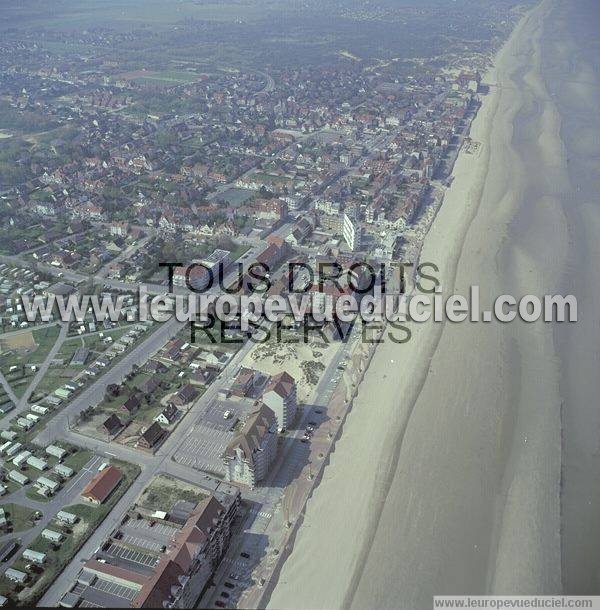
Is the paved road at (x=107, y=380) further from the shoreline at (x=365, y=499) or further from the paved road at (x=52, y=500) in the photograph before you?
the shoreline at (x=365, y=499)

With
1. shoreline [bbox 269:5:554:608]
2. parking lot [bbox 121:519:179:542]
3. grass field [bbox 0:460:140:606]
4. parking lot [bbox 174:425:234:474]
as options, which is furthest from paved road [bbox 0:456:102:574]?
shoreline [bbox 269:5:554:608]

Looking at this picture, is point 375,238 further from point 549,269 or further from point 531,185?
point 531,185

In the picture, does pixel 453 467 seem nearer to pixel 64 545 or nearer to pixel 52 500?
pixel 64 545

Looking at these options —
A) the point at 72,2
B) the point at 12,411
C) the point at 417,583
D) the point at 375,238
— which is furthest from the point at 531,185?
the point at 72,2

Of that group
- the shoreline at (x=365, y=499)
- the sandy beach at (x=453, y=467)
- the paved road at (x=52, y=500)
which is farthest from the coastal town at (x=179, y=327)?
the sandy beach at (x=453, y=467)

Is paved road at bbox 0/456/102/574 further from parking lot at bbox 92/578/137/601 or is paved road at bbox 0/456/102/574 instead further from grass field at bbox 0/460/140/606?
parking lot at bbox 92/578/137/601

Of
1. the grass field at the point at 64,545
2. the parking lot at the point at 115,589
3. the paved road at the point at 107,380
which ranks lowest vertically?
the grass field at the point at 64,545
